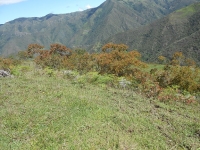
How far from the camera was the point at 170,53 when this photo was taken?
12875 centimetres

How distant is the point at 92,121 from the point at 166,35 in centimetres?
16554

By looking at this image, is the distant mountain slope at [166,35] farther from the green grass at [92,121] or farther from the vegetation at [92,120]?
the green grass at [92,121]

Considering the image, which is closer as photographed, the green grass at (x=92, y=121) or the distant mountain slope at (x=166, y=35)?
the green grass at (x=92, y=121)

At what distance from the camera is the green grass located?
6.39m

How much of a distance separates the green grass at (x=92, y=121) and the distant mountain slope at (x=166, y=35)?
412ft

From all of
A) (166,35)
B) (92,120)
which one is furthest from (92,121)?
(166,35)

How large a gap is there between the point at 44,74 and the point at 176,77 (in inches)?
415

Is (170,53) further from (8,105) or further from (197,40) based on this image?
(8,105)

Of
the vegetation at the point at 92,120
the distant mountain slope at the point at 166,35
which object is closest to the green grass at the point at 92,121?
the vegetation at the point at 92,120

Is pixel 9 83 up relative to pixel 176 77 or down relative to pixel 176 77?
up

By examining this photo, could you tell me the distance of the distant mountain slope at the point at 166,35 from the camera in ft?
466

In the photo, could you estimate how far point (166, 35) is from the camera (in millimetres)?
162000

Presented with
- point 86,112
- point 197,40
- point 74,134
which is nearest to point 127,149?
point 74,134

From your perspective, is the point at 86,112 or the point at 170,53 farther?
the point at 170,53
